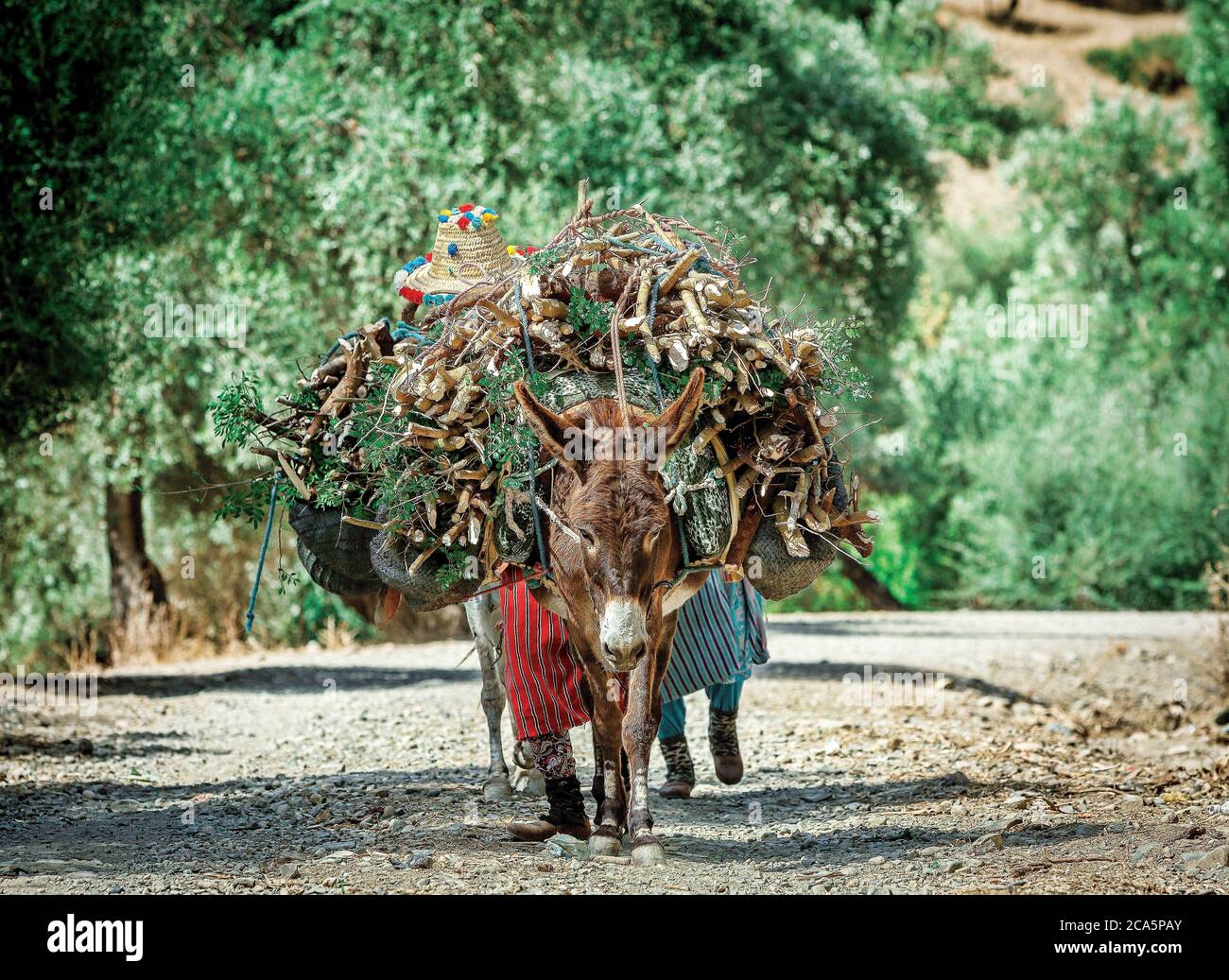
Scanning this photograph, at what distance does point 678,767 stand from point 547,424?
3075 mm

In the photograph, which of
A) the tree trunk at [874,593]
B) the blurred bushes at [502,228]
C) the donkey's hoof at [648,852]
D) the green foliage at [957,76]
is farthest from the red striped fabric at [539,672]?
the green foliage at [957,76]

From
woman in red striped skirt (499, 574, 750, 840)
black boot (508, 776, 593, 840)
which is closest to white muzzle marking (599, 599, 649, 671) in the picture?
woman in red striped skirt (499, 574, 750, 840)

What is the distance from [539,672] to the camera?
6410 millimetres

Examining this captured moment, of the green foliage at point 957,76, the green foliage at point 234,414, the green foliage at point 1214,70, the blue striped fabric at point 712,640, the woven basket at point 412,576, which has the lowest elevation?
the blue striped fabric at point 712,640

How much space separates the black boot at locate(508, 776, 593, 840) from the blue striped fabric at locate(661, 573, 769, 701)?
1.18 metres

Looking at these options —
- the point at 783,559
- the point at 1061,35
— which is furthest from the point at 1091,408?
the point at 1061,35

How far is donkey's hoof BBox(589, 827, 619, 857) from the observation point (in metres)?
5.91

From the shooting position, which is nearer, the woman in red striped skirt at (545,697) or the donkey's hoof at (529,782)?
the woman in red striped skirt at (545,697)

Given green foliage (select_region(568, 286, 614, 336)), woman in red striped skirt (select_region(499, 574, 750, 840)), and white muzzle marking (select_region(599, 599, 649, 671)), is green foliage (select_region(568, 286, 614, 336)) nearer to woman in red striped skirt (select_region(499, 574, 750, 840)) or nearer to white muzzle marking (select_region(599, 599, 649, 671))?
woman in red striped skirt (select_region(499, 574, 750, 840))

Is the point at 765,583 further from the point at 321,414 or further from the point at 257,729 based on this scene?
the point at 257,729

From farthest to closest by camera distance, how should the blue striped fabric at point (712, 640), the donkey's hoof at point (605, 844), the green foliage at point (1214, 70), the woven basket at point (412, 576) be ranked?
the green foliage at point (1214, 70), the blue striped fabric at point (712, 640), the woven basket at point (412, 576), the donkey's hoof at point (605, 844)

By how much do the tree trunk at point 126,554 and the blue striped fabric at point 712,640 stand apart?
461 inches

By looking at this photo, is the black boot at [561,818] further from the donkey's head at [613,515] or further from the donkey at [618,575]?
the donkey's head at [613,515]

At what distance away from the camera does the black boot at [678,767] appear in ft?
26.1
